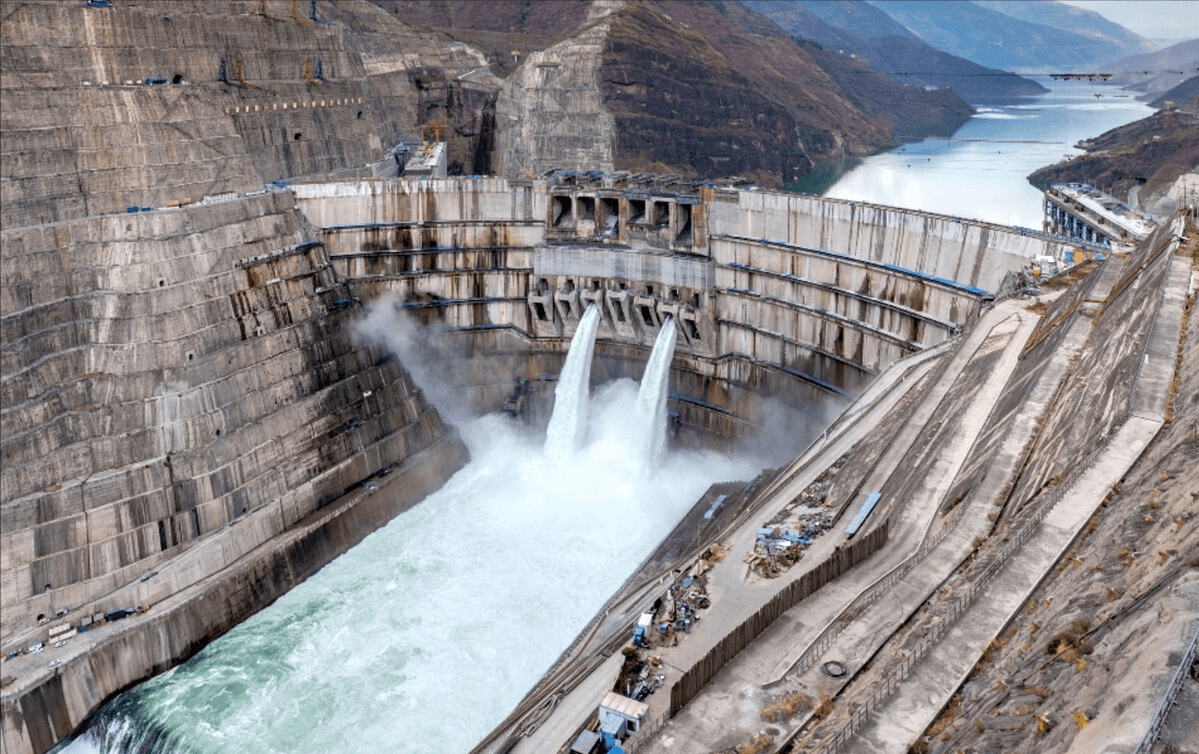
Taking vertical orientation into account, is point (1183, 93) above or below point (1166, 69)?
below

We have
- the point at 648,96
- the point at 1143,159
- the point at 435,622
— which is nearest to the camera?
the point at 435,622

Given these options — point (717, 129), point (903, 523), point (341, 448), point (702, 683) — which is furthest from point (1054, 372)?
point (717, 129)

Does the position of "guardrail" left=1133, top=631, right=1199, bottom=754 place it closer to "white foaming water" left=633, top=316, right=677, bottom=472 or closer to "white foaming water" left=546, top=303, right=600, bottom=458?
"white foaming water" left=633, top=316, right=677, bottom=472

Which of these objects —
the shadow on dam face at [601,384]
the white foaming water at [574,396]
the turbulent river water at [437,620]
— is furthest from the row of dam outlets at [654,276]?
the turbulent river water at [437,620]

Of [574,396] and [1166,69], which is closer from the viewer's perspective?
[574,396]

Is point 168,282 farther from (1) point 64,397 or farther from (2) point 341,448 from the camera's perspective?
(2) point 341,448

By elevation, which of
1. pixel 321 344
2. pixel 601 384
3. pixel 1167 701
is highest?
pixel 1167 701

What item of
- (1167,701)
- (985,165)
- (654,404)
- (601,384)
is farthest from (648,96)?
(1167,701)

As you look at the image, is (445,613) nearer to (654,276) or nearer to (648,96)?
(654,276)
